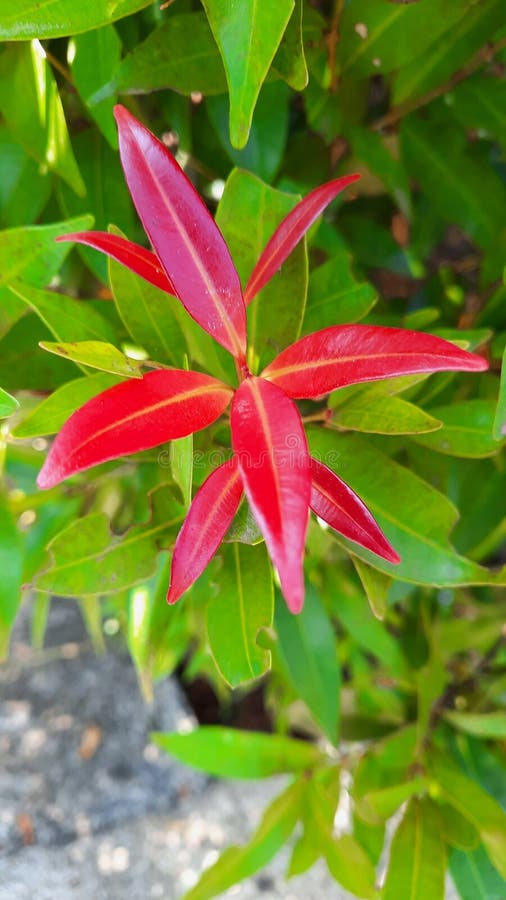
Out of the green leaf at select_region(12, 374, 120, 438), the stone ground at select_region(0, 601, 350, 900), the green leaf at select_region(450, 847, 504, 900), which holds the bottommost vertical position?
the stone ground at select_region(0, 601, 350, 900)

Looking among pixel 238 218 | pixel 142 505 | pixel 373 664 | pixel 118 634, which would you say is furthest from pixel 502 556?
pixel 238 218

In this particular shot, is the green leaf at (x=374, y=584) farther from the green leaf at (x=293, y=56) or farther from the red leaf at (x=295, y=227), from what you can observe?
the green leaf at (x=293, y=56)

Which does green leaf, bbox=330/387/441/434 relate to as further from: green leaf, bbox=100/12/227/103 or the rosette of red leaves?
green leaf, bbox=100/12/227/103

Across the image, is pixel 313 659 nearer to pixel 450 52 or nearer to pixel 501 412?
pixel 501 412

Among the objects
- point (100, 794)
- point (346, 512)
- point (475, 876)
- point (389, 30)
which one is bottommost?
point (100, 794)

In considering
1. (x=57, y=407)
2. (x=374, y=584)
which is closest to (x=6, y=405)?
(x=57, y=407)

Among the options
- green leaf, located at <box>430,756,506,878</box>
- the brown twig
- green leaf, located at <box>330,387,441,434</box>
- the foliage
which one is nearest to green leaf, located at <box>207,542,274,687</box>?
the foliage
